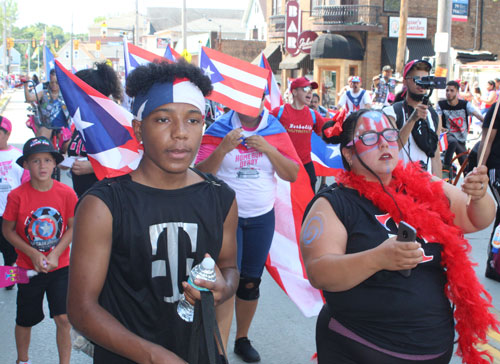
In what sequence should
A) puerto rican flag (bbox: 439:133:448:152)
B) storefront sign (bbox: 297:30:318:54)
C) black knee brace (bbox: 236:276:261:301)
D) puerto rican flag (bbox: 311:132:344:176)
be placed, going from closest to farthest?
1. black knee brace (bbox: 236:276:261:301)
2. puerto rican flag (bbox: 311:132:344:176)
3. puerto rican flag (bbox: 439:133:448:152)
4. storefront sign (bbox: 297:30:318:54)

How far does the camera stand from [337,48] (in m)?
32.5

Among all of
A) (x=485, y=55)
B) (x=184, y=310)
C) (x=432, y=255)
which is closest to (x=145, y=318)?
(x=184, y=310)

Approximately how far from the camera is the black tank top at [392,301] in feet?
8.25

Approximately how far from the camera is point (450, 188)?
113 inches

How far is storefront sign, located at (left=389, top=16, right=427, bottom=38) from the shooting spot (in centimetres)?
3244

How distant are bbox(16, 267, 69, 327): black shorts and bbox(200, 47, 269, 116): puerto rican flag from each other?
5.45 ft

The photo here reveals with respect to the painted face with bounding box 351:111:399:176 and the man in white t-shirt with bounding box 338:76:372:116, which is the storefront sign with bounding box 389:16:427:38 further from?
the painted face with bounding box 351:111:399:176

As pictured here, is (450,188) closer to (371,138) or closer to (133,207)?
(371,138)

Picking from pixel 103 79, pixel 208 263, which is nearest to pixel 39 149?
pixel 103 79

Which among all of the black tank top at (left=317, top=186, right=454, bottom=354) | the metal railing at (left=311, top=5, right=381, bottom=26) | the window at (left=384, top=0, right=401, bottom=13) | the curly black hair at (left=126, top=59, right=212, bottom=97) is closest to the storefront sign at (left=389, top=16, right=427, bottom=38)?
the window at (left=384, top=0, right=401, bottom=13)

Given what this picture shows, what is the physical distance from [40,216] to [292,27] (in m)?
35.0

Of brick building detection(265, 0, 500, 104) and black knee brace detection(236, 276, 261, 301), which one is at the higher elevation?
brick building detection(265, 0, 500, 104)

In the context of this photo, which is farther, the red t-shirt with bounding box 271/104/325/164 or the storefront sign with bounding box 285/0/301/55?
the storefront sign with bounding box 285/0/301/55

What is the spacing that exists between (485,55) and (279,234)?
23212 millimetres
